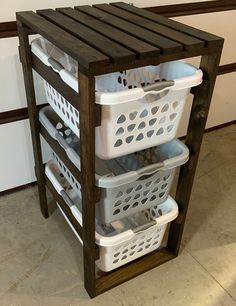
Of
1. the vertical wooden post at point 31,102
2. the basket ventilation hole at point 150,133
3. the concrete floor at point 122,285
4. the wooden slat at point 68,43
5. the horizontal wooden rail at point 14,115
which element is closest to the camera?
the wooden slat at point 68,43

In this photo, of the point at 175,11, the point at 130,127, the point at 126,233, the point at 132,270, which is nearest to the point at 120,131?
the point at 130,127

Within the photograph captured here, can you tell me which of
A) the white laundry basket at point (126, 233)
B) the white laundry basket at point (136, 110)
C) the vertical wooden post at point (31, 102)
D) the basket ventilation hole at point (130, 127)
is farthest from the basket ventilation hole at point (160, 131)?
the vertical wooden post at point (31, 102)

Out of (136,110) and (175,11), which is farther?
(175,11)

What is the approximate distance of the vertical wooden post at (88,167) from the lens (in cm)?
87

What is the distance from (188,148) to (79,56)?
518mm

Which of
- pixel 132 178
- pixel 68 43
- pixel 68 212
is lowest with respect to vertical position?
pixel 68 212

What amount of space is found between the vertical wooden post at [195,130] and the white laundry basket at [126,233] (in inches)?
2.4

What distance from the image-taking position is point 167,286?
53.4 inches

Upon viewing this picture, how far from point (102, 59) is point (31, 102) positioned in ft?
1.82

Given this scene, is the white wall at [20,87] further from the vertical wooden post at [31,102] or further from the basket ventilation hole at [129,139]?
the basket ventilation hole at [129,139]

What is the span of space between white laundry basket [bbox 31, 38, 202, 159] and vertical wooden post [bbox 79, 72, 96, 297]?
0.03 m

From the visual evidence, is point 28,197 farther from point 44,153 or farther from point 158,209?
point 158,209

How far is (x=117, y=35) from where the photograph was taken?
1.00 meters

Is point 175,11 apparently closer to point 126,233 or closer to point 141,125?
point 141,125
